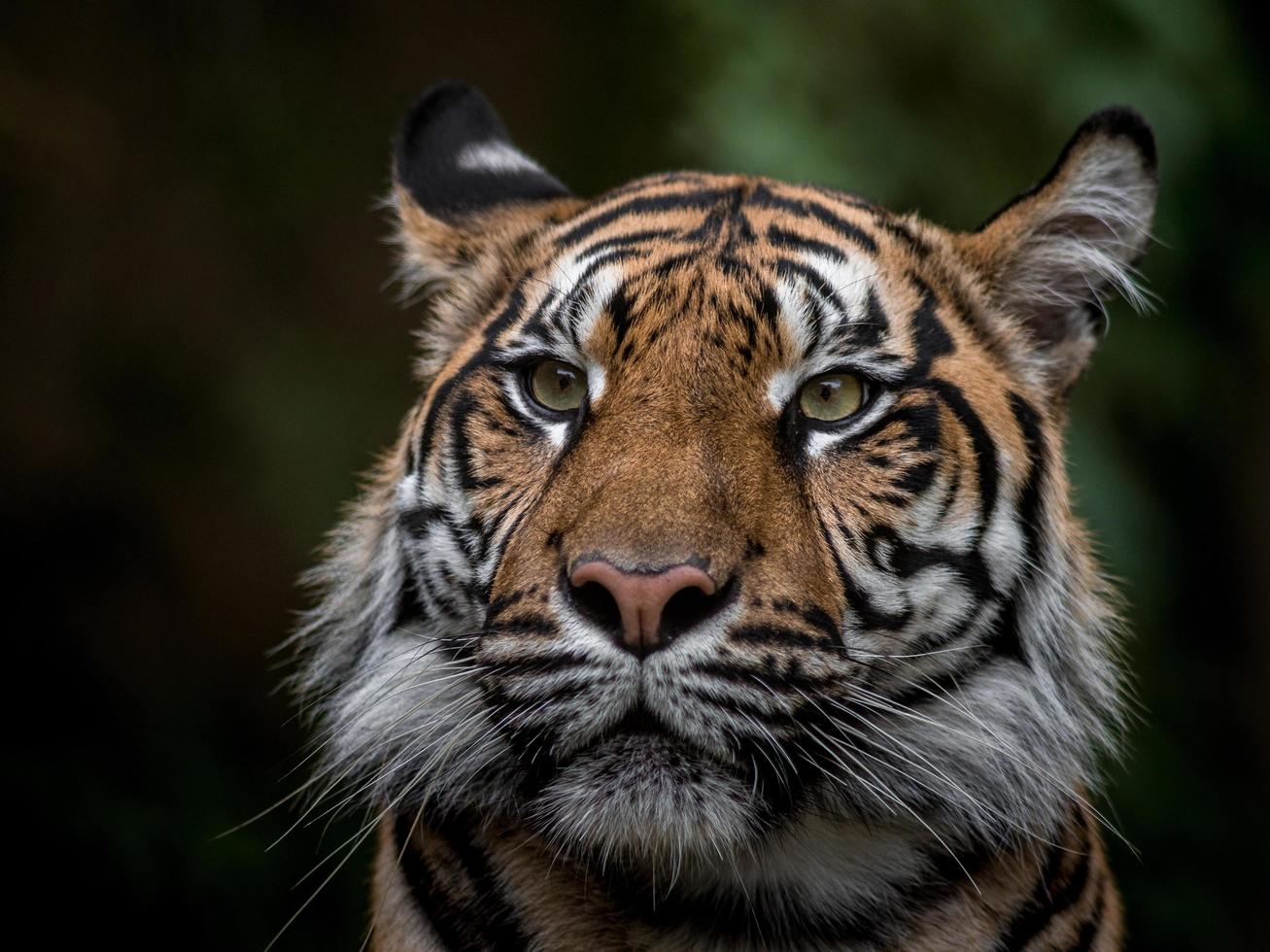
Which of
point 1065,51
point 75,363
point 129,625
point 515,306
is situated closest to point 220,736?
point 129,625

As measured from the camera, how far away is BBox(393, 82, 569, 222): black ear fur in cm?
230

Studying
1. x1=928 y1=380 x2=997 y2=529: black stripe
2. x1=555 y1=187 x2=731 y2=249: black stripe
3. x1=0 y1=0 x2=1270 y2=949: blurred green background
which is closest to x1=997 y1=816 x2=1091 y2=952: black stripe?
x1=928 y1=380 x2=997 y2=529: black stripe

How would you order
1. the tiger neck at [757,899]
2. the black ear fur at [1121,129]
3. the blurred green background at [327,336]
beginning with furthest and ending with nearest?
the blurred green background at [327,336], the black ear fur at [1121,129], the tiger neck at [757,899]

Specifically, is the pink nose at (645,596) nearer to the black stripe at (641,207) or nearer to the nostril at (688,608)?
the nostril at (688,608)

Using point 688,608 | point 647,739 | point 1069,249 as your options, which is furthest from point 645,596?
point 1069,249

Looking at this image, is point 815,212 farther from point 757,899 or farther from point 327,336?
point 327,336

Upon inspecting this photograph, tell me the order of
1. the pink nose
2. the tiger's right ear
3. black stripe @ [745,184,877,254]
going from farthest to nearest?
the tiger's right ear
black stripe @ [745,184,877,254]
the pink nose

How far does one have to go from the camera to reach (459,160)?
2.40m

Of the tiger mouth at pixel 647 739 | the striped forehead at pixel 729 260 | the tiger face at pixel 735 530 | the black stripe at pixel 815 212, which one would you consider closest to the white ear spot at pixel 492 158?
the tiger face at pixel 735 530

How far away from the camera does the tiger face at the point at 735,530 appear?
5.10 ft

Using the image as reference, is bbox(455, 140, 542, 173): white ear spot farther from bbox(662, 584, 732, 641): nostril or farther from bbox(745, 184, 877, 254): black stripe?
bbox(662, 584, 732, 641): nostril

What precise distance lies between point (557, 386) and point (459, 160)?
26.6 inches

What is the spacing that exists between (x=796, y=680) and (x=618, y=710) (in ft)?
0.73

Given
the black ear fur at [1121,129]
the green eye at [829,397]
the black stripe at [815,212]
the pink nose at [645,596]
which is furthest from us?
the black stripe at [815,212]
